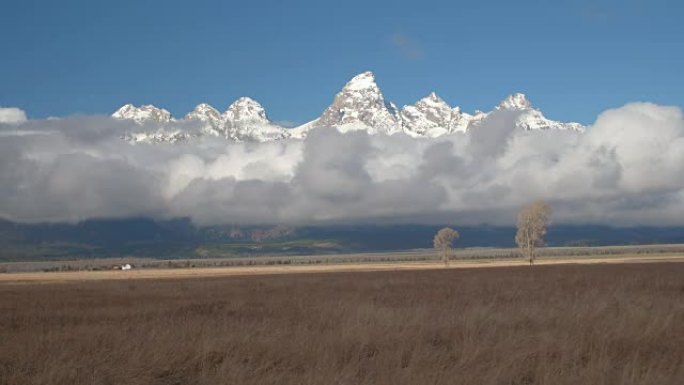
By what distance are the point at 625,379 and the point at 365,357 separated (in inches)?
181

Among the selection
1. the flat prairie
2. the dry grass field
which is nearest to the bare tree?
the flat prairie

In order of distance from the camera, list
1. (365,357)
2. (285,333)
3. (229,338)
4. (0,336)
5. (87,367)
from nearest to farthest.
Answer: (87,367)
(365,357)
(229,338)
(285,333)
(0,336)

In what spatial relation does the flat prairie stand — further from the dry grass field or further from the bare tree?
the dry grass field

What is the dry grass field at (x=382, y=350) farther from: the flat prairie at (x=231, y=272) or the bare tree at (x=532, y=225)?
the bare tree at (x=532, y=225)

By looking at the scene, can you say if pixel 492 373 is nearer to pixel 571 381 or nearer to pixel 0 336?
pixel 571 381

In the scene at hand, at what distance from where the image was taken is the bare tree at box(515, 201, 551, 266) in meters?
152

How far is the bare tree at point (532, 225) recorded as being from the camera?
497ft

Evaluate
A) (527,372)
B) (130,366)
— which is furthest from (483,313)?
(130,366)

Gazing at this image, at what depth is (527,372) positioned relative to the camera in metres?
11.6

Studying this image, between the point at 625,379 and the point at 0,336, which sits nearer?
the point at 625,379

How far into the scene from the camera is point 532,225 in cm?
15275

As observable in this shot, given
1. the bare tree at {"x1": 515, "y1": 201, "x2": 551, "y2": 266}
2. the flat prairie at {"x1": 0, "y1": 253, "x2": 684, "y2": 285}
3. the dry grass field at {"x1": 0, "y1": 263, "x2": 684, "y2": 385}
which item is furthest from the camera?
the bare tree at {"x1": 515, "y1": 201, "x2": 551, "y2": 266}

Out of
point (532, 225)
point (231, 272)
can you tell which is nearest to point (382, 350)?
point (231, 272)

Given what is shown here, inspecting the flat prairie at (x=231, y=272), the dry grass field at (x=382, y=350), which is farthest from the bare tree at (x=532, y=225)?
the dry grass field at (x=382, y=350)
